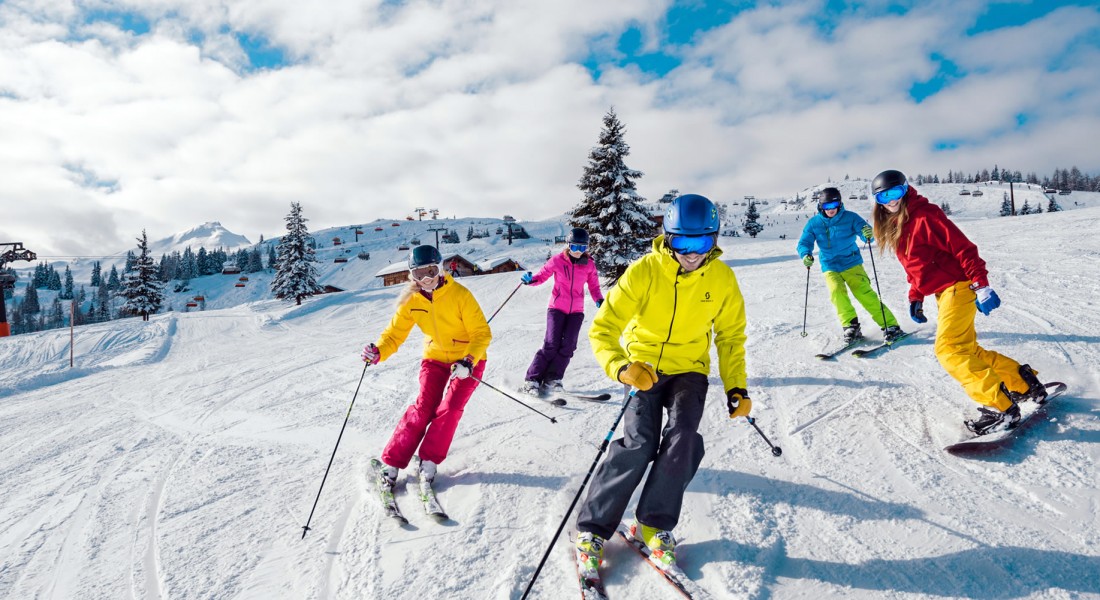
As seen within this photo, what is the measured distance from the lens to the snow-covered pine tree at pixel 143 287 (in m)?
39.6

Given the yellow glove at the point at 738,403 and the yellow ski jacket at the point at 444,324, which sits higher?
Answer: the yellow ski jacket at the point at 444,324

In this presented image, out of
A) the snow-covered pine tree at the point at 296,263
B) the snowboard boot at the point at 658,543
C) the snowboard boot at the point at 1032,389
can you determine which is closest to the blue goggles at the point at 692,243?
the snowboard boot at the point at 658,543

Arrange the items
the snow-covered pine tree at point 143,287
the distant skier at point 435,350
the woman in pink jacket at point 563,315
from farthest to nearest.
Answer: the snow-covered pine tree at point 143,287
the woman in pink jacket at point 563,315
the distant skier at point 435,350

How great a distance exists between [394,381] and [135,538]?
13.2ft

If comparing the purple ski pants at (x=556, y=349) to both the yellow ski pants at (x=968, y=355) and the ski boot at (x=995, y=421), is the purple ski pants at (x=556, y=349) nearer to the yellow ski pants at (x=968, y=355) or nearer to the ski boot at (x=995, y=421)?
the yellow ski pants at (x=968, y=355)

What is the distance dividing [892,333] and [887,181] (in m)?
2.56

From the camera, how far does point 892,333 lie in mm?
5941

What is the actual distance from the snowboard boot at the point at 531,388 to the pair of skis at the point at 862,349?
3290 millimetres

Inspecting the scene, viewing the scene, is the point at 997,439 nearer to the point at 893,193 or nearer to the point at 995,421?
the point at 995,421

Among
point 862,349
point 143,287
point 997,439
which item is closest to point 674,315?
point 997,439

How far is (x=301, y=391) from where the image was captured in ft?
25.7

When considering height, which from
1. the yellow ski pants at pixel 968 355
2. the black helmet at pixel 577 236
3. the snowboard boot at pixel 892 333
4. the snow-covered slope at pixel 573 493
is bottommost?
the snow-covered slope at pixel 573 493

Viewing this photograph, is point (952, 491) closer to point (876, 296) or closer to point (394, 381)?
point (876, 296)

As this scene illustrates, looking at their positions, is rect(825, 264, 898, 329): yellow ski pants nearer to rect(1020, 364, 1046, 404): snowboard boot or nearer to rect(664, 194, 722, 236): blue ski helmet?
rect(1020, 364, 1046, 404): snowboard boot
